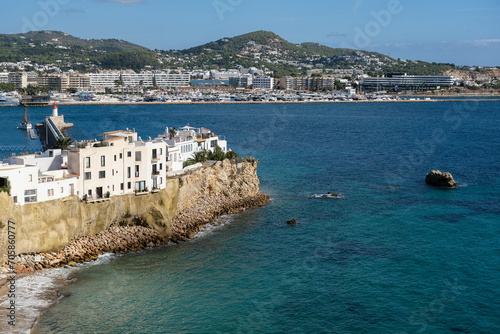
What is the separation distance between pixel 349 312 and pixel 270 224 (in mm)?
10724

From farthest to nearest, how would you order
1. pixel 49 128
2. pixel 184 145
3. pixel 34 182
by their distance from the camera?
pixel 49 128, pixel 184 145, pixel 34 182

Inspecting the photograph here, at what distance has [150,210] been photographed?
2584cm

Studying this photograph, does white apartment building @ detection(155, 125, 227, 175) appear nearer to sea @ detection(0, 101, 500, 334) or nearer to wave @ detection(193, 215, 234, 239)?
wave @ detection(193, 215, 234, 239)

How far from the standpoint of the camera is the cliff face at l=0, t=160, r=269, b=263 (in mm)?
21609

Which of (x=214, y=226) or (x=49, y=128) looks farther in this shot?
(x=49, y=128)

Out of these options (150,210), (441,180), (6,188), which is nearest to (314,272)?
(150,210)

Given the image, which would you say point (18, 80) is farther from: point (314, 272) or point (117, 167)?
point (314, 272)

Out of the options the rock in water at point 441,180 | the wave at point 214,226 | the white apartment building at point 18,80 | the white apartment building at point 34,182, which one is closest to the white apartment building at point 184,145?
the wave at point 214,226

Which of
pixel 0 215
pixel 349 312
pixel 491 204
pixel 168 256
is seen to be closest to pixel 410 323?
pixel 349 312

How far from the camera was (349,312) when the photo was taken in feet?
63.4

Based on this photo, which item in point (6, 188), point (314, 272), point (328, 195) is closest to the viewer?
point (6, 188)

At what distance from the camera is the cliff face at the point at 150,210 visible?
21609 mm

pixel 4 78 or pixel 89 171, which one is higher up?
pixel 4 78

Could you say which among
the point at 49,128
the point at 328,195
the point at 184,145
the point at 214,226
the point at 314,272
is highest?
the point at 184,145
